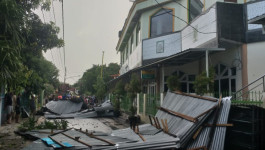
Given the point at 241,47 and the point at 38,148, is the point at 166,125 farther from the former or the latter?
the point at 241,47

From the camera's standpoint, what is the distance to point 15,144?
7.25 metres

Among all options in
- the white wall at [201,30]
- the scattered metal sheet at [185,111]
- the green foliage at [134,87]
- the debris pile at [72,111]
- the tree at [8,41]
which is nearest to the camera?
the scattered metal sheet at [185,111]

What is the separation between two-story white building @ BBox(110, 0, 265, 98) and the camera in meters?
9.59

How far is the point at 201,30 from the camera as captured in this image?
11461 millimetres

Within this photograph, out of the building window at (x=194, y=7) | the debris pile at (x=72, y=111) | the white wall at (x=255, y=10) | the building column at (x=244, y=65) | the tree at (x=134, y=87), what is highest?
the building window at (x=194, y=7)

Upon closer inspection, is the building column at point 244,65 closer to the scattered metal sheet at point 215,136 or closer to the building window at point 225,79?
the building window at point 225,79

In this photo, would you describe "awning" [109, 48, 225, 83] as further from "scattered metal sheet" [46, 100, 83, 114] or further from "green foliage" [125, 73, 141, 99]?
"scattered metal sheet" [46, 100, 83, 114]

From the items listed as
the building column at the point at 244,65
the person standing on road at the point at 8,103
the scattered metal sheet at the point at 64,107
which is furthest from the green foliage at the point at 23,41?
the building column at the point at 244,65

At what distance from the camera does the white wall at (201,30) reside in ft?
34.0

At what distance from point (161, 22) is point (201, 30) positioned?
4.84 meters

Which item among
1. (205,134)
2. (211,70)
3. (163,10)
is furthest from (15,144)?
(163,10)

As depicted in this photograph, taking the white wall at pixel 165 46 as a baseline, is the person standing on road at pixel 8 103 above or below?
below

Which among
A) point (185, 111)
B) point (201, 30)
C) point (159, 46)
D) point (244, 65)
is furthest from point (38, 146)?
point (159, 46)

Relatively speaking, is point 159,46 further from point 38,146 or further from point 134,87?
point 38,146
